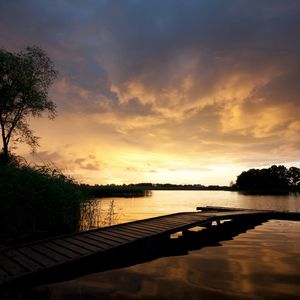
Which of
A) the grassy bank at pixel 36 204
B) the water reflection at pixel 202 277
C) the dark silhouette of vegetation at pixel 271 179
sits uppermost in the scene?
the dark silhouette of vegetation at pixel 271 179

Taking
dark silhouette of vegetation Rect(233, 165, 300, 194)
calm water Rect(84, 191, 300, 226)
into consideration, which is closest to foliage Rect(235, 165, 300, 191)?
dark silhouette of vegetation Rect(233, 165, 300, 194)

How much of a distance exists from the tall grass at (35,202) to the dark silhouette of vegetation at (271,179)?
410 ft

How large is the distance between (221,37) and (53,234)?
15379mm

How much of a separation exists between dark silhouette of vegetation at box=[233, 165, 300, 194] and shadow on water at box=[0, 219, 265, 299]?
121 meters

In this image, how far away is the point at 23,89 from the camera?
27828 millimetres

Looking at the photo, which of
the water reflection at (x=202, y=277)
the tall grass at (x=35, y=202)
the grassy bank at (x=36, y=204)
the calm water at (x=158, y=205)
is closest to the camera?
the water reflection at (x=202, y=277)

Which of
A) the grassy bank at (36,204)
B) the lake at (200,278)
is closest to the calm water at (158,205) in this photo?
the grassy bank at (36,204)

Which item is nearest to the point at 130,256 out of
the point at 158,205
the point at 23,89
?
the point at 23,89

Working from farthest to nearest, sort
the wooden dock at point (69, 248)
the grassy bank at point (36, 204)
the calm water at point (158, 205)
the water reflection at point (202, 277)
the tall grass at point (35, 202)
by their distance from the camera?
the calm water at point (158, 205), the tall grass at point (35, 202), the grassy bank at point (36, 204), the water reflection at point (202, 277), the wooden dock at point (69, 248)

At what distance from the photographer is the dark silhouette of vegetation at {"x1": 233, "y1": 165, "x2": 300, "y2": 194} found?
13000cm

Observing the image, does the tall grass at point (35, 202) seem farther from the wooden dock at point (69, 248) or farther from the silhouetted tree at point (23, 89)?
the silhouetted tree at point (23, 89)

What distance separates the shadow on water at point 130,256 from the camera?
6.55 meters

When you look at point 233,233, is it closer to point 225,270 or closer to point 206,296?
point 225,270

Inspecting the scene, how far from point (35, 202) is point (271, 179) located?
133 metres
